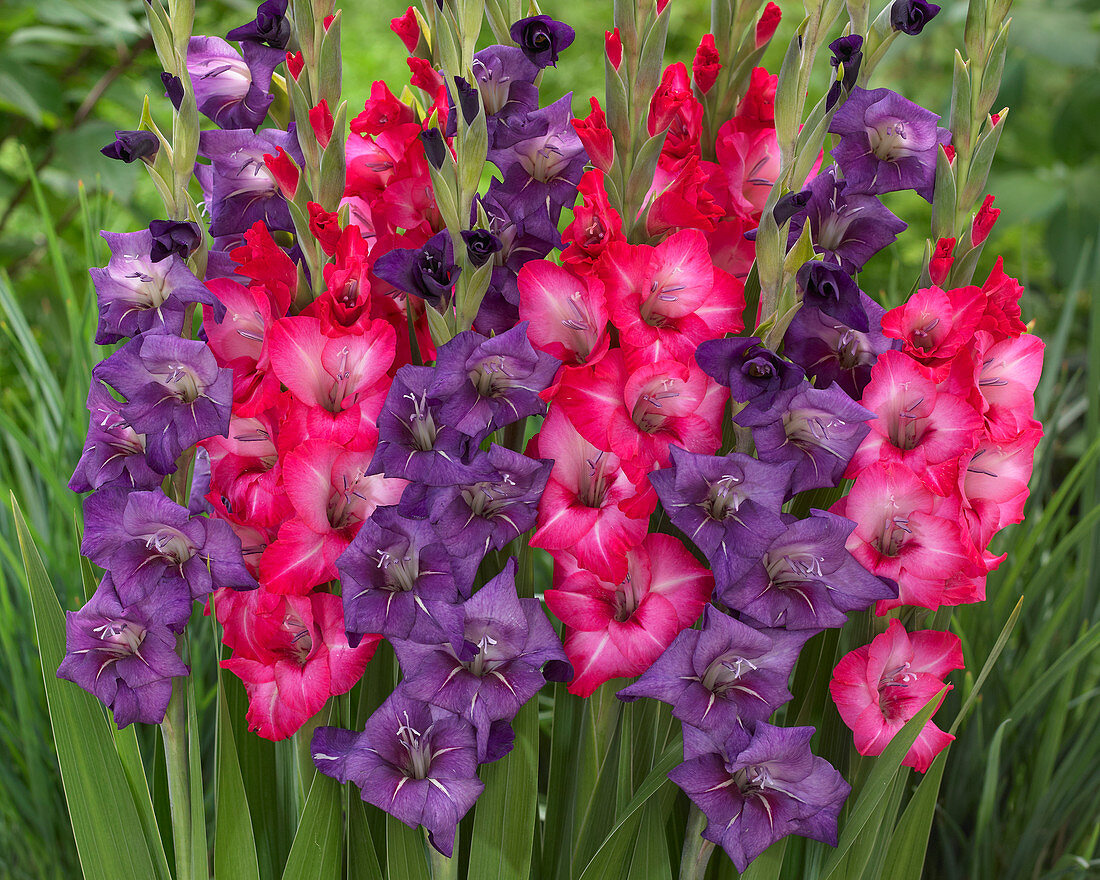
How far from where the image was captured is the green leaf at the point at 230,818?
52 centimetres

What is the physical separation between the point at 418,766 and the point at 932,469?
299 mm

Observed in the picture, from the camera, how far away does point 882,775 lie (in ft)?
1.51

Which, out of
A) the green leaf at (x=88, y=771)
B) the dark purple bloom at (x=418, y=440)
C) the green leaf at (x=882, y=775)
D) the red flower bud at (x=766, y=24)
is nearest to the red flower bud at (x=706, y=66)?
the red flower bud at (x=766, y=24)

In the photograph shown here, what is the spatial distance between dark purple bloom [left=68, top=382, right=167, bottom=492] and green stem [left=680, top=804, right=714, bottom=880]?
0.34 meters

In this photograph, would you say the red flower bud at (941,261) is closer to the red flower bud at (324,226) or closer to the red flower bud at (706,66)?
the red flower bud at (706,66)

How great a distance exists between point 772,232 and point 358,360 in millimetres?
209

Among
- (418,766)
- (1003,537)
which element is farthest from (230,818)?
(1003,537)

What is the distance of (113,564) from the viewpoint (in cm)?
47

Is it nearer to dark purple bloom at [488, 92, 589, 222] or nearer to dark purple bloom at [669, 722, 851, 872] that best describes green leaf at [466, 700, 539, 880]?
dark purple bloom at [669, 722, 851, 872]

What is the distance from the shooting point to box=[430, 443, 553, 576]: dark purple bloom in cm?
43

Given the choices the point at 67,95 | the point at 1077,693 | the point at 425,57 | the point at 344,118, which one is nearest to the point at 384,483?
the point at 344,118

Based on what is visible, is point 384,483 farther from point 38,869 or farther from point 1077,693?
point 1077,693

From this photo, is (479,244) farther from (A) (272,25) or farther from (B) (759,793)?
(B) (759,793)

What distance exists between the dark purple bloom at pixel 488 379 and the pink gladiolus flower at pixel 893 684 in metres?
0.22
